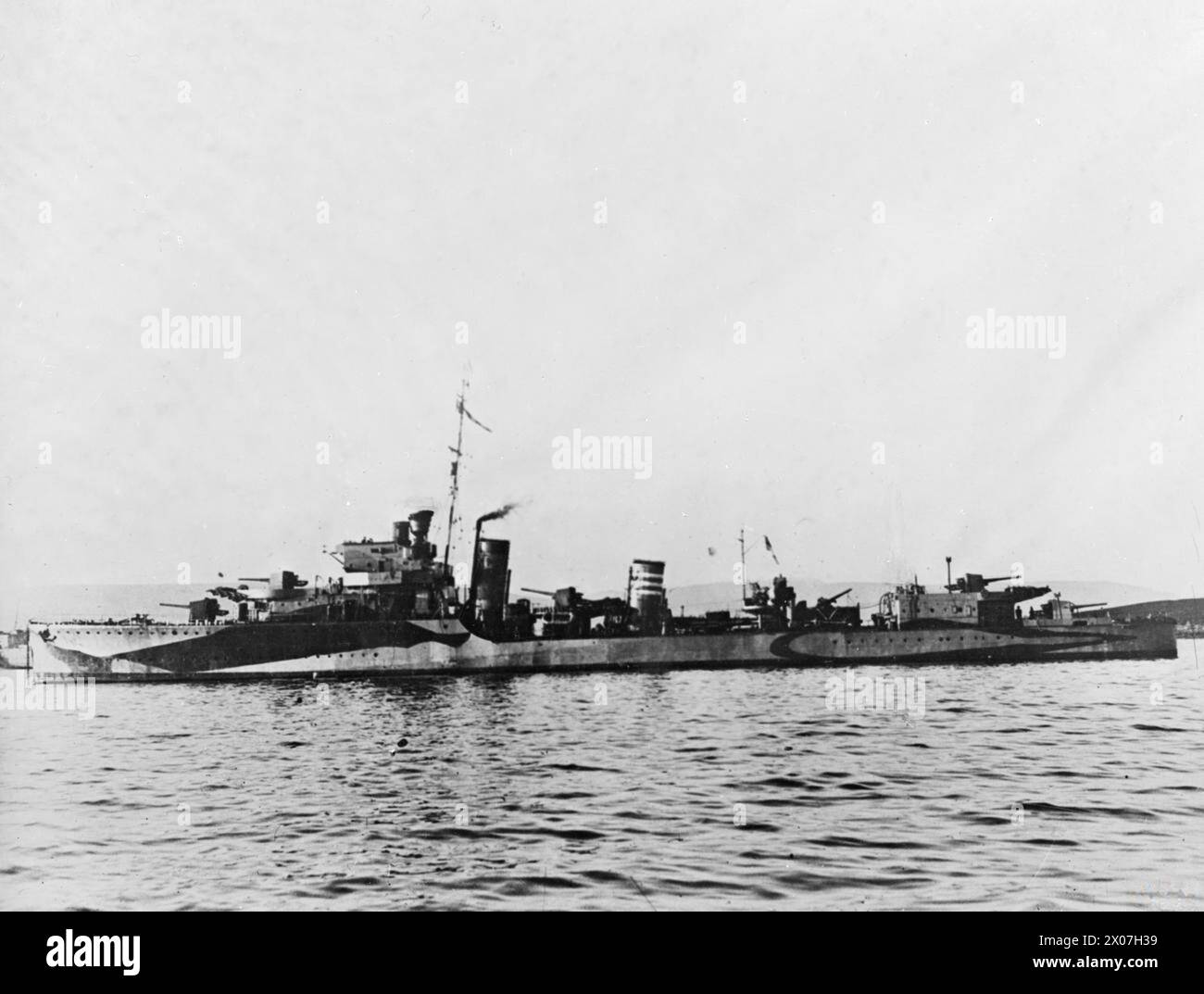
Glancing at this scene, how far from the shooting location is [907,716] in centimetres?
1753

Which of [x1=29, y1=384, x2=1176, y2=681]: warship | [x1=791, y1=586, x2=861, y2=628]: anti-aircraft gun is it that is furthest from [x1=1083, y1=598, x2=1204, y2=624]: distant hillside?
[x1=791, y1=586, x2=861, y2=628]: anti-aircraft gun

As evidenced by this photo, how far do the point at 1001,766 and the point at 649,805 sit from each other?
510 centimetres

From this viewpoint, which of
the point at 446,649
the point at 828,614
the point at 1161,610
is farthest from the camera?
the point at 1161,610

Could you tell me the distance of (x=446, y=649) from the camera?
3319 centimetres

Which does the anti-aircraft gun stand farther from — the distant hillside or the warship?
the distant hillside

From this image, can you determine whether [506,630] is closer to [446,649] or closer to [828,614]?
[446,649]

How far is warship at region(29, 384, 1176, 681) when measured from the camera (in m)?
32.7

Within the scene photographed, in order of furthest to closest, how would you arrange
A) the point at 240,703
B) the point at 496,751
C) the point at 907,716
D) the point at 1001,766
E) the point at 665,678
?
the point at 665,678
the point at 240,703
the point at 907,716
the point at 496,751
the point at 1001,766

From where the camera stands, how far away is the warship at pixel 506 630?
32.7m

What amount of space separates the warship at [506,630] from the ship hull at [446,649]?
0.05 meters

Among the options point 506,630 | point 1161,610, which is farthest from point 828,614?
point 1161,610

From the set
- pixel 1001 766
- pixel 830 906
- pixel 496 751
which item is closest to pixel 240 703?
pixel 496 751

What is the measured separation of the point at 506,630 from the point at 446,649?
2.59m
